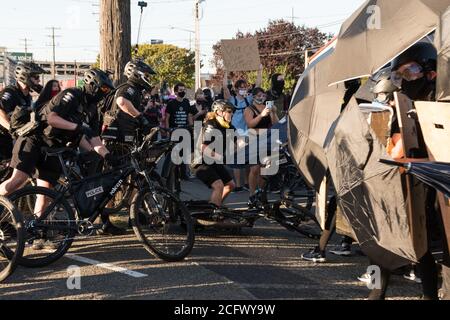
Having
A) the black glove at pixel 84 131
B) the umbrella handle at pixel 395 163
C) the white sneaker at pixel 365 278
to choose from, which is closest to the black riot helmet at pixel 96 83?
the black glove at pixel 84 131

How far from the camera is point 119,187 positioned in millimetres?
6344

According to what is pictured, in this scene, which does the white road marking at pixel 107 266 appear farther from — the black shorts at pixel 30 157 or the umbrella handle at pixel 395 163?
the umbrella handle at pixel 395 163

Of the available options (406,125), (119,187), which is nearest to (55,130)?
(119,187)

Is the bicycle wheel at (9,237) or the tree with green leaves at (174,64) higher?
the tree with green leaves at (174,64)

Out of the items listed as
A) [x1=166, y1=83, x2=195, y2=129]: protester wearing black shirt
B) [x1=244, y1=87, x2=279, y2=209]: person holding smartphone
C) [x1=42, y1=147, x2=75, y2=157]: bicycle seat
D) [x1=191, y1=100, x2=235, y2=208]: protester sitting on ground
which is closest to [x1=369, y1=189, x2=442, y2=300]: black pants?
[x1=191, y1=100, x2=235, y2=208]: protester sitting on ground

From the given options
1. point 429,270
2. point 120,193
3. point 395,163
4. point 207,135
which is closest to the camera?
point 395,163

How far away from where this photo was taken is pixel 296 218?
7223 millimetres

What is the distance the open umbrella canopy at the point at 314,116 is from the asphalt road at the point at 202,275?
0.96m

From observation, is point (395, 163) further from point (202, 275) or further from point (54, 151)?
point (54, 151)

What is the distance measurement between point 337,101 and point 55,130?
9.96 ft

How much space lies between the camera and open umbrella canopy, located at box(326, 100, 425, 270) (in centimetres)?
423

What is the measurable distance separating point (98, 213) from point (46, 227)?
0.63 meters

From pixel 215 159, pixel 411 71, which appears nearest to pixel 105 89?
pixel 215 159

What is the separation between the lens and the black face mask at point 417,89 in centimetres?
479
